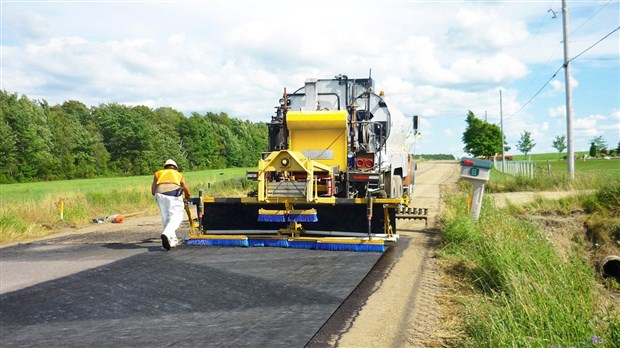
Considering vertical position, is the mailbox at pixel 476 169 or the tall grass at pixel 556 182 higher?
the mailbox at pixel 476 169

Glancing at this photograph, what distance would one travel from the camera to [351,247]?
963 centimetres

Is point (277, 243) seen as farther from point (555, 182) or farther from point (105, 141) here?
point (105, 141)

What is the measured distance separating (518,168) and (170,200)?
93.7 ft

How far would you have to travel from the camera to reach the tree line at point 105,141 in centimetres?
5406

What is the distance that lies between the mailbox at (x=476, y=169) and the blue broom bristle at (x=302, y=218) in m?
3.94

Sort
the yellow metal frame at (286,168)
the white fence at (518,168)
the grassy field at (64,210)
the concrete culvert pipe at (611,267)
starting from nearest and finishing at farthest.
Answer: the yellow metal frame at (286,168), the concrete culvert pipe at (611,267), the grassy field at (64,210), the white fence at (518,168)

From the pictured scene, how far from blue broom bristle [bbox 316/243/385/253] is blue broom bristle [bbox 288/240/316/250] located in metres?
0.13

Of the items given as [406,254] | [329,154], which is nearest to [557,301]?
[406,254]

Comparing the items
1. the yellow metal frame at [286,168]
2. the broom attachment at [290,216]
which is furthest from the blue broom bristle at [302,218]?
the yellow metal frame at [286,168]

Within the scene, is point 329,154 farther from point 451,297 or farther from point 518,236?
point 451,297

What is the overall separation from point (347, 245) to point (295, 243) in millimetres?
921

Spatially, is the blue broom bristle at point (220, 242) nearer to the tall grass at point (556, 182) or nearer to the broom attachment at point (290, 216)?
the broom attachment at point (290, 216)

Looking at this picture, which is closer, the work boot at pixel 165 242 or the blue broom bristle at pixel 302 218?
the blue broom bristle at pixel 302 218

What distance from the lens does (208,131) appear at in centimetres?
8175
